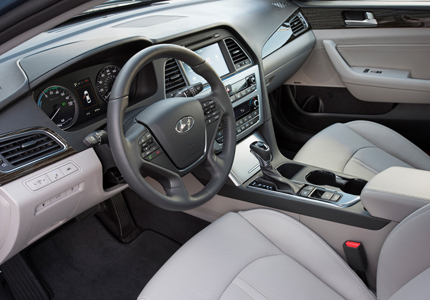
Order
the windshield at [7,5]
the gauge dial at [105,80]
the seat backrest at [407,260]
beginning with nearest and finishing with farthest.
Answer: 1. the windshield at [7,5]
2. the seat backrest at [407,260]
3. the gauge dial at [105,80]

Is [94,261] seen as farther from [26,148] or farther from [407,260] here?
[407,260]

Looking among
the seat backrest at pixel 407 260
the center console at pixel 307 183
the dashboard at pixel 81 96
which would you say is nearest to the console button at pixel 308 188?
the center console at pixel 307 183

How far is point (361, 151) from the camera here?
1.84m

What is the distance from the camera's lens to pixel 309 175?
1.74m

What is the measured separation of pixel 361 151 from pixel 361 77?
72cm

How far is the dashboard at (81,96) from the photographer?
3.84 ft

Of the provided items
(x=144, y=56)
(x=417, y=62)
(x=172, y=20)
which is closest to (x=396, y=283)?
(x=144, y=56)

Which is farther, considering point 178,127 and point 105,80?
point 105,80

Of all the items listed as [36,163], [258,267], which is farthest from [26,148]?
[258,267]

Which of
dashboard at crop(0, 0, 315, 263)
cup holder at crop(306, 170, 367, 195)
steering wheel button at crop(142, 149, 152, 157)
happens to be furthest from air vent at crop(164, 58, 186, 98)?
cup holder at crop(306, 170, 367, 195)

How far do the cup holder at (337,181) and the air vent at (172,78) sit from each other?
2.07 ft

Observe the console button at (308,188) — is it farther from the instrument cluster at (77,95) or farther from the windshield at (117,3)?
the windshield at (117,3)

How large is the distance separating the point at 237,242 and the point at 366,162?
0.74 metres

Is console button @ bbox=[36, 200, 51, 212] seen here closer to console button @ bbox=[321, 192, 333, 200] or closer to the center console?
the center console
